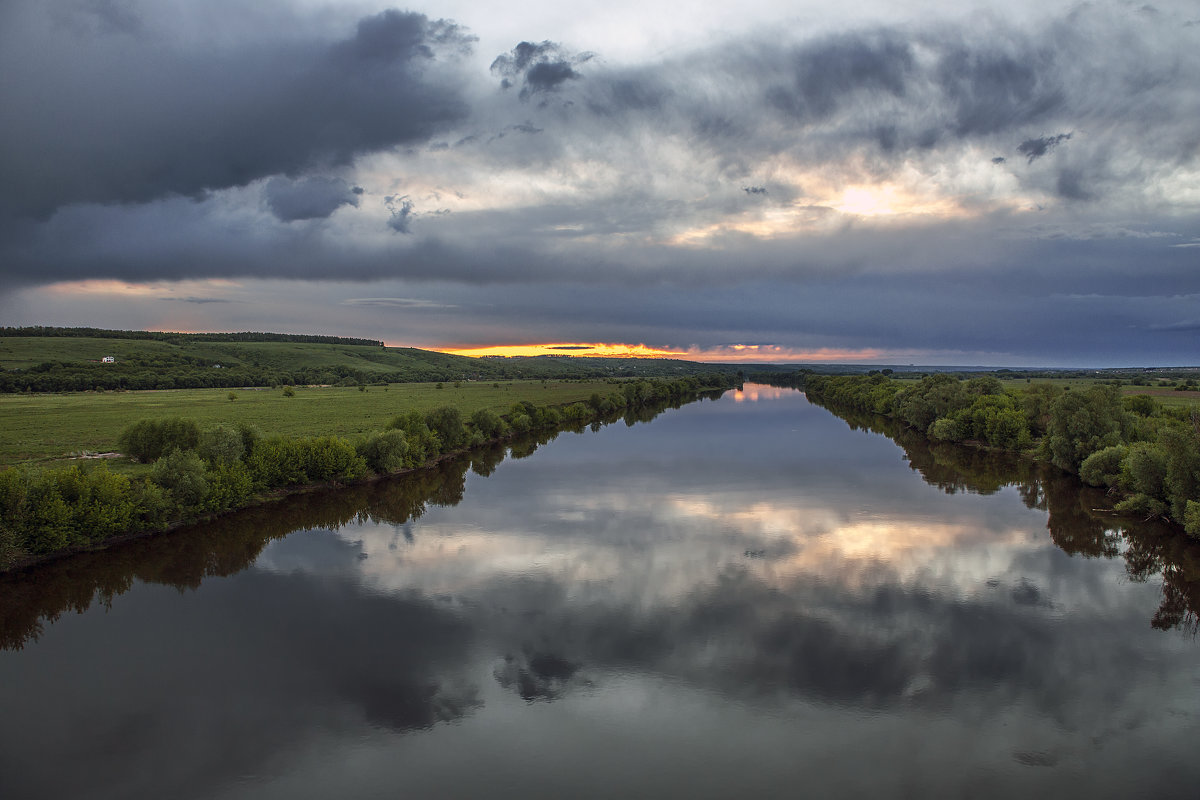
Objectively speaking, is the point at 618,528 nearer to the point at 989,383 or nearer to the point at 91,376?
the point at 989,383

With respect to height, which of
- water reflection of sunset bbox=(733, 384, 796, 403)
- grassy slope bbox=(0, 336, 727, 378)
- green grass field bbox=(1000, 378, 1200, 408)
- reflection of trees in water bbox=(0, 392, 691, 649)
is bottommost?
reflection of trees in water bbox=(0, 392, 691, 649)

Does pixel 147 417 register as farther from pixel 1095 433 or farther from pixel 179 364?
pixel 179 364

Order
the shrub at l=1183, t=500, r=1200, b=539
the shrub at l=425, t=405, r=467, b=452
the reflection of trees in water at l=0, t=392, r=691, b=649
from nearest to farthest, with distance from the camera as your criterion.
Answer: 1. the reflection of trees in water at l=0, t=392, r=691, b=649
2. the shrub at l=1183, t=500, r=1200, b=539
3. the shrub at l=425, t=405, r=467, b=452

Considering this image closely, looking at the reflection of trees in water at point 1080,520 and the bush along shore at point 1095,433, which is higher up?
the bush along shore at point 1095,433

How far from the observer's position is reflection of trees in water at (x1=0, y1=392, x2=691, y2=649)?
1972 centimetres

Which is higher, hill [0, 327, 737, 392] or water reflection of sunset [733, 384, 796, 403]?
hill [0, 327, 737, 392]

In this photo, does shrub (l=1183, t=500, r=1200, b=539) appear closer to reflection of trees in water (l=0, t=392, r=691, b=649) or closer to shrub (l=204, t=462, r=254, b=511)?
reflection of trees in water (l=0, t=392, r=691, b=649)

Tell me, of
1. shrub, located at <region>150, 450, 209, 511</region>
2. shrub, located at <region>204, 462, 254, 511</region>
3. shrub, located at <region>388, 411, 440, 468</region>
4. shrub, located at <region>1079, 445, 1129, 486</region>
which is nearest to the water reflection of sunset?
shrub, located at <region>1079, 445, 1129, 486</region>

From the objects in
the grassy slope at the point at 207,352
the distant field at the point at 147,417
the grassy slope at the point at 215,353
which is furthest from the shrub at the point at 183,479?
the grassy slope at the point at 207,352

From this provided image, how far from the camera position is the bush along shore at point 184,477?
71.2 feet

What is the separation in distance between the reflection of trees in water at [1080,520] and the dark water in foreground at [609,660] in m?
0.24

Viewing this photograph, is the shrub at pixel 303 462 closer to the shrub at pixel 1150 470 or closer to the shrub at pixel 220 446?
the shrub at pixel 220 446

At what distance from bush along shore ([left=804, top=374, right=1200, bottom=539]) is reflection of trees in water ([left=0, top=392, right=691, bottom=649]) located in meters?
33.5

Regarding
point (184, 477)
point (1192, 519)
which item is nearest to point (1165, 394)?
point (1192, 519)
